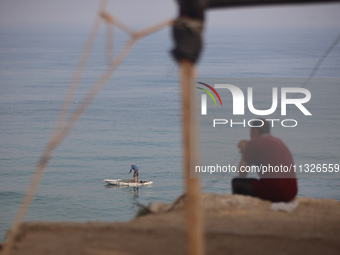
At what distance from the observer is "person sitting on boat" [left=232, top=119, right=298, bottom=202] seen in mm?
7504

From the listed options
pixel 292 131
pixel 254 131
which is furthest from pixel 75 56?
pixel 254 131

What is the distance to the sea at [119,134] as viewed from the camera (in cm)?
3397

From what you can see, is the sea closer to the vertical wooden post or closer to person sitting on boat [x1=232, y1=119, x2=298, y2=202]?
the vertical wooden post

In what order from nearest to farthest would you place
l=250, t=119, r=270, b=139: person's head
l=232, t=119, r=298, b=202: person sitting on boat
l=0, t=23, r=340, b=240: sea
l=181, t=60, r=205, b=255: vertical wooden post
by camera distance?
l=181, t=60, r=205, b=255: vertical wooden post, l=232, t=119, r=298, b=202: person sitting on boat, l=250, t=119, r=270, b=139: person's head, l=0, t=23, r=340, b=240: sea

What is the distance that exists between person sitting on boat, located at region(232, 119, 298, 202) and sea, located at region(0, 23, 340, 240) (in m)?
1.70

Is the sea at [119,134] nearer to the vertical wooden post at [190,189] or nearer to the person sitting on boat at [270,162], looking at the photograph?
the vertical wooden post at [190,189]

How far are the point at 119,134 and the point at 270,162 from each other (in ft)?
153

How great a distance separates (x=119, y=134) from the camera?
53875mm

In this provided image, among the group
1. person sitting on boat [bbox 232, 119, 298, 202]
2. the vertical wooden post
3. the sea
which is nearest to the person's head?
person sitting on boat [bbox 232, 119, 298, 202]

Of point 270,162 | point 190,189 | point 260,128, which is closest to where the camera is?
point 190,189

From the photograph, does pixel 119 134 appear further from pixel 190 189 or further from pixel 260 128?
pixel 190 189

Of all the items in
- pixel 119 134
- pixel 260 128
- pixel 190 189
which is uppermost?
pixel 119 134

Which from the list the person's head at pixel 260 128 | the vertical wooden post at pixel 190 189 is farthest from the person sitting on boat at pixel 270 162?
the vertical wooden post at pixel 190 189

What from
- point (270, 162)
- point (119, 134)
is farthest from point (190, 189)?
point (119, 134)
